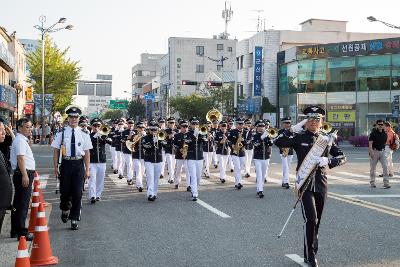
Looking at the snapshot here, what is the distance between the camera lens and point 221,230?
31.4ft

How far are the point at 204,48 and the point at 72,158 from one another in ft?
346

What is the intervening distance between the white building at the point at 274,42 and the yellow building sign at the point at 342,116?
909cm

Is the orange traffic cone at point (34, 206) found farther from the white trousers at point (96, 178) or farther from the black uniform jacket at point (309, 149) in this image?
the white trousers at point (96, 178)

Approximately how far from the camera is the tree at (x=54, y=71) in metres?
54.6

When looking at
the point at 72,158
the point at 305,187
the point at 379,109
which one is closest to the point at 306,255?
the point at 305,187

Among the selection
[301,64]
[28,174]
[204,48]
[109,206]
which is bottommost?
[109,206]

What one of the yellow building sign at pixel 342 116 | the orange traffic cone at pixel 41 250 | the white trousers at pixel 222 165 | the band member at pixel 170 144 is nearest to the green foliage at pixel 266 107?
the yellow building sign at pixel 342 116

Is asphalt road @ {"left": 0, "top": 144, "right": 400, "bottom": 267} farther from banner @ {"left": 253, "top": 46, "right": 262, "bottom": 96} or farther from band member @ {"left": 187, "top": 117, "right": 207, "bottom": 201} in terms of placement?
banner @ {"left": 253, "top": 46, "right": 262, "bottom": 96}

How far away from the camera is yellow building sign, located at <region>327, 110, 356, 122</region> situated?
51.7 metres

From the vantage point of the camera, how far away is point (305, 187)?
7309mm

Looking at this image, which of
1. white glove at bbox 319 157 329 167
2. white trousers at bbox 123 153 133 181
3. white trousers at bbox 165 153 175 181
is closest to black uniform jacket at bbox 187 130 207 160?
white trousers at bbox 123 153 133 181

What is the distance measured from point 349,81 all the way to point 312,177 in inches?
1833

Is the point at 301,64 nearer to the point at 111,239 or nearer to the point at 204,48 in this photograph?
the point at 111,239

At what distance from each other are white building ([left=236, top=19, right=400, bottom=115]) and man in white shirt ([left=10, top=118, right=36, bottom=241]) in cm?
5283
